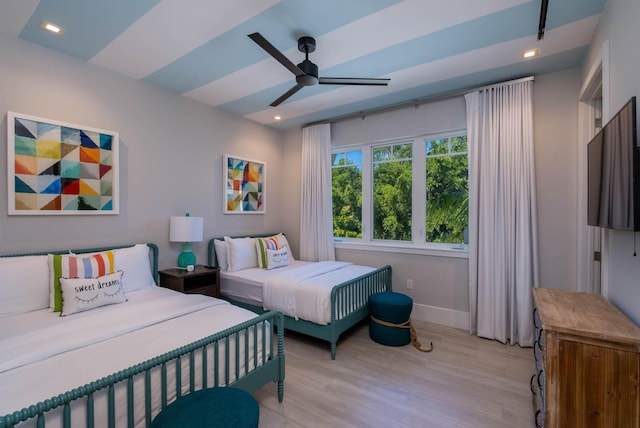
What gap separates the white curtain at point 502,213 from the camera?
2936 mm

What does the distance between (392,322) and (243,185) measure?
8.82 feet

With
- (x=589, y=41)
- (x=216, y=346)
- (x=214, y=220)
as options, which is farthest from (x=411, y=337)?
(x=589, y=41)

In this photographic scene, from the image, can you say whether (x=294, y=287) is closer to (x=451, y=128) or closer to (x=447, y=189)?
(x=447, y=189)

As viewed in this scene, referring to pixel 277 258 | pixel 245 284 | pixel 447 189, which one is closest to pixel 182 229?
pixel 245 284

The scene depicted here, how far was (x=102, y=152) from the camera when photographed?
111 inches

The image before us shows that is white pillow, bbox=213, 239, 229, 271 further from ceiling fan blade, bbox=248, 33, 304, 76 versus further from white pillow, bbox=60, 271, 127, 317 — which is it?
ceiling fan blade, bbox=248, 33, 304, 76

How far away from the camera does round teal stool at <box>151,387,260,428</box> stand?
4.04ft

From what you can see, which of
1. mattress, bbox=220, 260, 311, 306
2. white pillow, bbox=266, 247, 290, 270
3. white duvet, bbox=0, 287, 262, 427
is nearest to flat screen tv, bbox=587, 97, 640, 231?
white duvet, bbox=0, 287, 262, 427

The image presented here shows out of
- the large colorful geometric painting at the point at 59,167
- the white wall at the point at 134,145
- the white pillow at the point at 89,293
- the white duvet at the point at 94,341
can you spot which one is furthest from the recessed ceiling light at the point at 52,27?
the white duvet at the point at 94,341

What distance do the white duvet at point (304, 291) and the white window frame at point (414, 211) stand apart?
72 centimetres

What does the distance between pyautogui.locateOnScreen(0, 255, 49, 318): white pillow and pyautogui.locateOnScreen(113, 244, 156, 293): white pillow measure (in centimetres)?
46

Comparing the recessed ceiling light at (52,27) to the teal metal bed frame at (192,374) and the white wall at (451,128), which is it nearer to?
the teal metal bed frame at (192,374)

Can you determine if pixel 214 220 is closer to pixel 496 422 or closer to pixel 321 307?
pixel 321 307

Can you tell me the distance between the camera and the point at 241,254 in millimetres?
3695
